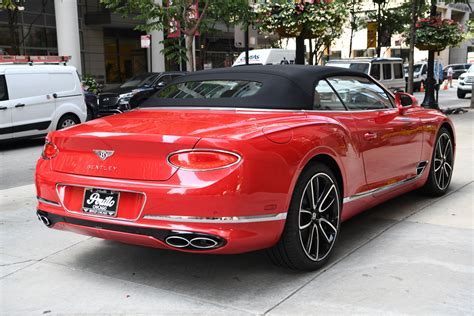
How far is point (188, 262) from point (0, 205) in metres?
3.25

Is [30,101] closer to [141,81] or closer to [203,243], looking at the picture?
[141,81]

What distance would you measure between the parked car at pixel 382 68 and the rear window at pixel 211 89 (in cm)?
1542

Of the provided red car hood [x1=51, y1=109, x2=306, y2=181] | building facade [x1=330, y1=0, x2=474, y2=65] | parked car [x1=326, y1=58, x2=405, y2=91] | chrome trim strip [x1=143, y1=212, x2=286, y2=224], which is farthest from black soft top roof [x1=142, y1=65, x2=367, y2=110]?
building facade [x1=330, y1=0, x2=474, y2=65]

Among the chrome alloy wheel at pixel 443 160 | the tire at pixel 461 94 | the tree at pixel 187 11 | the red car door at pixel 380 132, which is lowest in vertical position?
the tire at pixel 461 94

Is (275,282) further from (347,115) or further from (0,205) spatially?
(0,205)

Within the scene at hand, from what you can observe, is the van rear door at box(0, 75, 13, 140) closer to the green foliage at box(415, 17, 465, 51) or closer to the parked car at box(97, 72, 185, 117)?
the parked car at box(97, 72, 185, 117)

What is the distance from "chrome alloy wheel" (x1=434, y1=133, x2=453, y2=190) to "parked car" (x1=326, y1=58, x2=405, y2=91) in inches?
530

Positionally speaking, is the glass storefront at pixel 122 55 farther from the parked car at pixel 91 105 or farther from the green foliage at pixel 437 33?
the green foliage at pixel 437 33

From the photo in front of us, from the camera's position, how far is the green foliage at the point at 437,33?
16.2 metres

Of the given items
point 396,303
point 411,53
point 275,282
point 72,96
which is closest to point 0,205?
point 275,282

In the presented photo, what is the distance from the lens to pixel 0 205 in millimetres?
6180

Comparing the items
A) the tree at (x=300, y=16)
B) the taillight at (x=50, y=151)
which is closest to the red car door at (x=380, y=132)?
the taillight at (x=50, y=151)

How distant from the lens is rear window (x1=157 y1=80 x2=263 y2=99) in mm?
4195

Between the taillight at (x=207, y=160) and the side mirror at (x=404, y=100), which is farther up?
the side mirror at (x=404, y=100)
